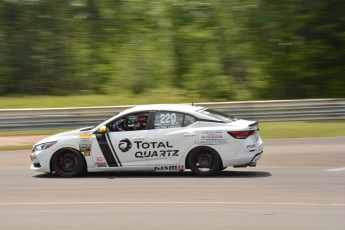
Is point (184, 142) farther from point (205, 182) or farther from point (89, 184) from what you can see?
point (89, 184)

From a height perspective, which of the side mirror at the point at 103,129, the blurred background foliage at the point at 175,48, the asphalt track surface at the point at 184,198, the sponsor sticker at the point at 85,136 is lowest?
the asphalt track surface at the point at 184,198

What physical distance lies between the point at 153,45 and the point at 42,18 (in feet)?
16.6

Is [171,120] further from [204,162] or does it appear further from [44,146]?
[44,146]

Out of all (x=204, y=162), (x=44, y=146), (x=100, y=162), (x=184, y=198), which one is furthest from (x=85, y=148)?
Answer: (x=184, y=198)

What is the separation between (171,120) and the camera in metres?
13.4

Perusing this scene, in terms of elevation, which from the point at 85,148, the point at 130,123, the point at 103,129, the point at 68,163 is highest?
the point at 130,123

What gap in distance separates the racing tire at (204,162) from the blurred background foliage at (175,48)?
14.4 meters

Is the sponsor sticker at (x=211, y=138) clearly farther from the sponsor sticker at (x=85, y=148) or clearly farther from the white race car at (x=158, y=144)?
the sponsor sticker at (x=85, y=148)

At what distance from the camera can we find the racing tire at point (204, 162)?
13119 mm

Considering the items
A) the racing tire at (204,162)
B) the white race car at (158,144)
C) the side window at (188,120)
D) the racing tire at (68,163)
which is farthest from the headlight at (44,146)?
the racing tire at (204,162)

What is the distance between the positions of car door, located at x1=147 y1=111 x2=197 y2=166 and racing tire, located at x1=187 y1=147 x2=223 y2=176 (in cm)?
20

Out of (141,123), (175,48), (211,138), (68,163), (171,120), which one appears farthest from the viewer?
(175,48)

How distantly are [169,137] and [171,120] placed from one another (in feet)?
1.09

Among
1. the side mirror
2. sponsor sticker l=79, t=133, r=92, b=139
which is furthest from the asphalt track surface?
the side mirror
